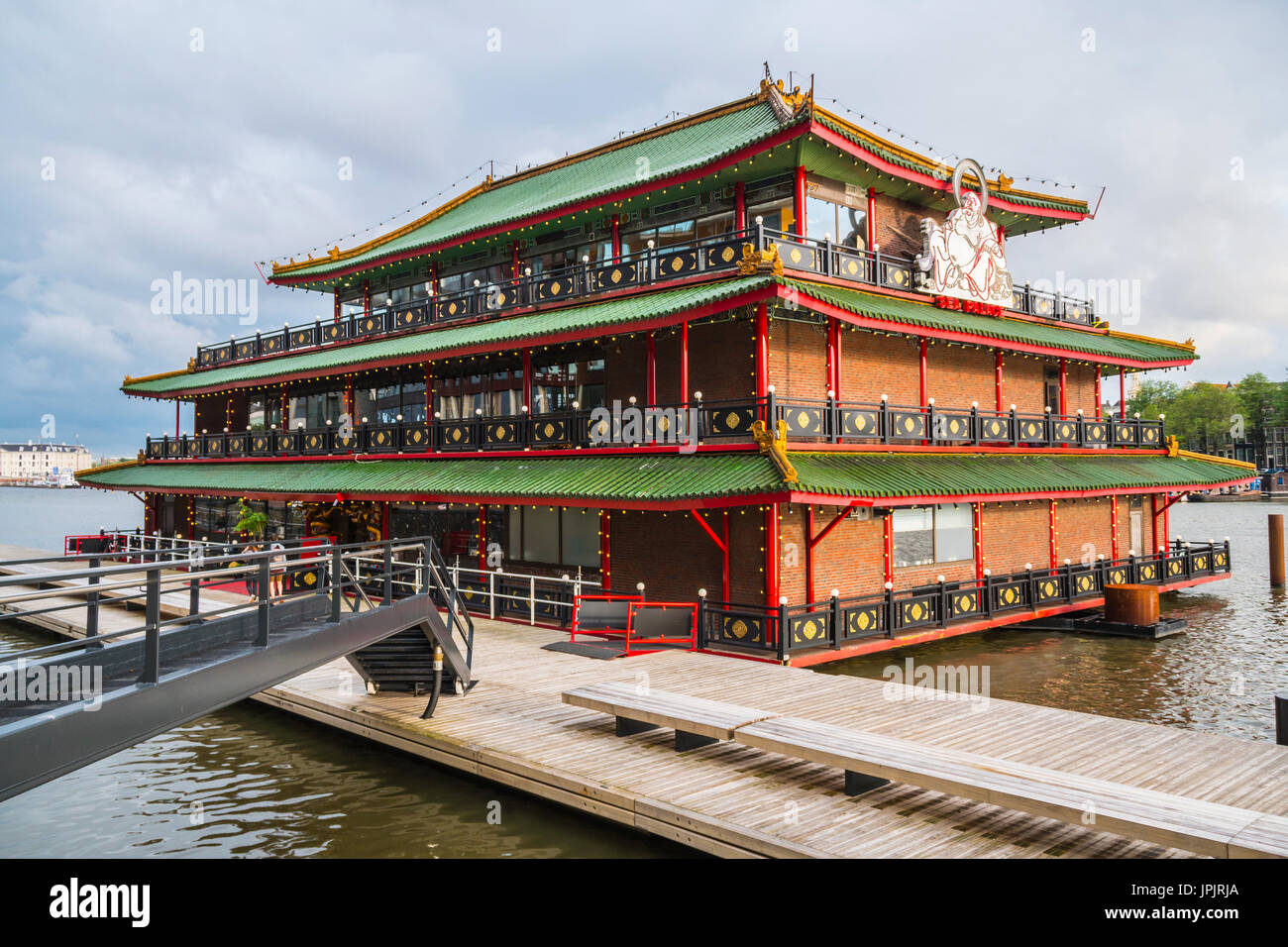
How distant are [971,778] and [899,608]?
1153 cm

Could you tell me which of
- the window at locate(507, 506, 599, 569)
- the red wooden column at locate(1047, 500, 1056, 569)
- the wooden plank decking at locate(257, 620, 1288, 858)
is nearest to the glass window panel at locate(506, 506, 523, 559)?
the window at locate(507, 506, 599, 569)

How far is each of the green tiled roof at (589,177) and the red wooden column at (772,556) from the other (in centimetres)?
914

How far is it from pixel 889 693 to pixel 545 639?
8487mm

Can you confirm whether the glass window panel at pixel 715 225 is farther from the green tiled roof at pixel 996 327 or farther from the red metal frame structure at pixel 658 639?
the red metal frame structure at pixel 658 639

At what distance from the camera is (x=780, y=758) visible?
11172 mm

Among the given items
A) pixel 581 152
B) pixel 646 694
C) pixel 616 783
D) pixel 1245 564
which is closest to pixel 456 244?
pixel 581 152

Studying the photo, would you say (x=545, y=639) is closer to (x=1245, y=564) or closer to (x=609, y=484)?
(x=609, y=484)

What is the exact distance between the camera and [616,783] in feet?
33.9

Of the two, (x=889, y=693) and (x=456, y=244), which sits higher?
(x=456, y=244)

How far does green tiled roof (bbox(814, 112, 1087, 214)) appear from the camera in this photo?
824 inches

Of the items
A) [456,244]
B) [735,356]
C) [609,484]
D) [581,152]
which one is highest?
[581,152]

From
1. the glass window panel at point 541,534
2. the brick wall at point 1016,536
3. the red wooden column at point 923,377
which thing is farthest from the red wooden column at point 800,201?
the glass window panel at point 541,534

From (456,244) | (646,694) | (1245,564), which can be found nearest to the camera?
(646,694)
